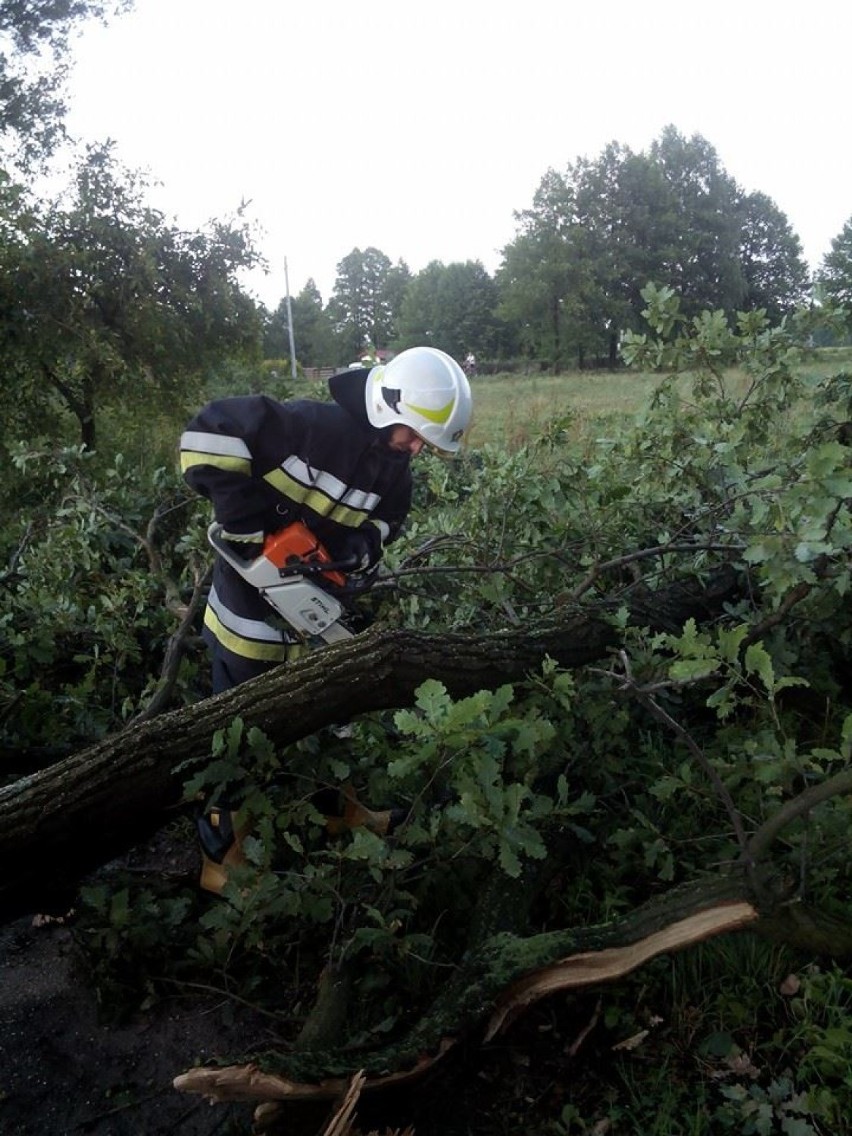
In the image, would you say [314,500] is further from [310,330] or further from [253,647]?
[310,330]

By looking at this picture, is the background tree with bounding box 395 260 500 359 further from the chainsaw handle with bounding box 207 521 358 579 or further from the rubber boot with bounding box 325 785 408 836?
the rubber boot with bounding box 325 785 408 836

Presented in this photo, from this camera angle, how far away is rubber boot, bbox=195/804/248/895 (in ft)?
8.48

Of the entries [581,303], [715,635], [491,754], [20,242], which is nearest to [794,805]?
[491,754]

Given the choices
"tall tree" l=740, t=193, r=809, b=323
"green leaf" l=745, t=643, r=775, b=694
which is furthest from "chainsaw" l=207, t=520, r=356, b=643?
"tall tree" l=740, t=193, r=809, b=323

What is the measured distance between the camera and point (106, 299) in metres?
7.76

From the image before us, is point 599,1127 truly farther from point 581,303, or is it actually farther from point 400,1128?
point 581,303

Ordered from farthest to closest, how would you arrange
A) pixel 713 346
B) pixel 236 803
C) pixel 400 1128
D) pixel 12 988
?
1. pixel 713 346
2. pixel 236 803
3. pixel 12 988
4. pixel 400 1128

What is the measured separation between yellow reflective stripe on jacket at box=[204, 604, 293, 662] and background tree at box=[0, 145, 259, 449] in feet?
Result: 17.9

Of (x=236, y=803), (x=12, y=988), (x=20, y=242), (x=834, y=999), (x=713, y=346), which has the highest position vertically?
(x=20, y=242)

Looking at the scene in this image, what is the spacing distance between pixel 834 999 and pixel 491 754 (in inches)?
38.0

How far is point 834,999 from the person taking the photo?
186cm

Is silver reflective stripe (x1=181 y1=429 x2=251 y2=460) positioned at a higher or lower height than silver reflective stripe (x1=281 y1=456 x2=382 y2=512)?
higher

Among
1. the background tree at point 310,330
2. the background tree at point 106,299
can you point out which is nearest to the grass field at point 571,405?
the background tree at point 106,299

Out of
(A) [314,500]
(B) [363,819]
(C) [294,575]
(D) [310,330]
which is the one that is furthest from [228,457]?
(D) [310,330]
